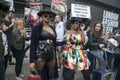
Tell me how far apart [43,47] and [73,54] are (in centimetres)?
121

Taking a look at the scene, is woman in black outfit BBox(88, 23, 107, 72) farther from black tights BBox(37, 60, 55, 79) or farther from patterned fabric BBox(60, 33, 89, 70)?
black tights BBox(37, 60, 55, 79)

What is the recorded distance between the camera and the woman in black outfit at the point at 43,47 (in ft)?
20.4

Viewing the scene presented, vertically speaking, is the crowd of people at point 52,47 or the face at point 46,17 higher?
the face at point 46,17

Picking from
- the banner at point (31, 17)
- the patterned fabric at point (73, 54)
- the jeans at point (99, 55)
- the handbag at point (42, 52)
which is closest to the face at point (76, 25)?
the patterned fabric at point (73, 54)

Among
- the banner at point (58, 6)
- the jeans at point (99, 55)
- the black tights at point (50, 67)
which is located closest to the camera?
the black tights at point (50, 67)

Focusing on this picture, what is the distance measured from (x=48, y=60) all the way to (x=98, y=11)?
22952 millimetres

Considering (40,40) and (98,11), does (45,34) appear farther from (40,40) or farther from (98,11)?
(98,11)

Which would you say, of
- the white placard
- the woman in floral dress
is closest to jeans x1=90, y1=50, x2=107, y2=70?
the woman in floral dress

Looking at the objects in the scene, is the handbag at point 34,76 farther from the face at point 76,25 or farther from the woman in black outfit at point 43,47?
the face at point 76,25

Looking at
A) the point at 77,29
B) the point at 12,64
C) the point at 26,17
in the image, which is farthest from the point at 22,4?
the point at 77,29

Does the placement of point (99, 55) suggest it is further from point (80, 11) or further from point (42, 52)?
point (42, 52)

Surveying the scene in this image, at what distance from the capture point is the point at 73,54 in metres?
7.32

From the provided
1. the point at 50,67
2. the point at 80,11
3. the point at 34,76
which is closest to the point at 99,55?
the point at 80,11

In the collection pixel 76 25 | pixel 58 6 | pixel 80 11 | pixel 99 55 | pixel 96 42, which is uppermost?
pixel 58 6
